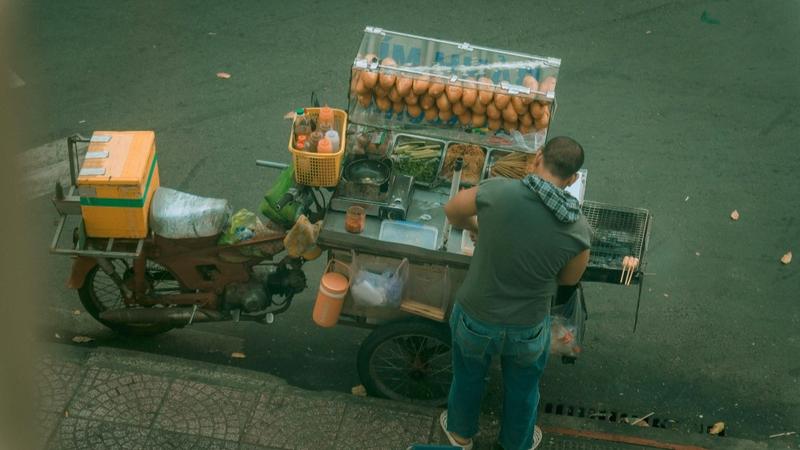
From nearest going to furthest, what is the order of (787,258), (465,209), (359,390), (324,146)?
(465,209), (324,146), (359,390), (787,258)

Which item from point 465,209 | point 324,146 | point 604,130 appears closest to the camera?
point 465,209

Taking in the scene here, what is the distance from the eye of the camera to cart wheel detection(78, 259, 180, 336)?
5.42 metres

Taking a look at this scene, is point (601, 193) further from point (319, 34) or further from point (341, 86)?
point (319, 34)

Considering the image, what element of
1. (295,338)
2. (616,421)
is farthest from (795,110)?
(295,338)

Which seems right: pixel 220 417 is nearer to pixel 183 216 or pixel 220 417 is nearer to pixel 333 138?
pixel 183 216

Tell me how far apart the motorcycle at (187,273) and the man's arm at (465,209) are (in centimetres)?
112

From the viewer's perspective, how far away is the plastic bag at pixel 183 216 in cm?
495

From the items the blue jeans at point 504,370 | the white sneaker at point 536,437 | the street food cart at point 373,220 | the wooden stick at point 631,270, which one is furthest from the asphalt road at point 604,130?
the wooden stick at point 631,270

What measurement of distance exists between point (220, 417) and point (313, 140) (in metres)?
1.71

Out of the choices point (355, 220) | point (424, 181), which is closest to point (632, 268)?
point (424, 181)

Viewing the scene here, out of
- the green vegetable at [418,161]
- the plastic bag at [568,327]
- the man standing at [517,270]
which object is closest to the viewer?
the man standing at [517,270]

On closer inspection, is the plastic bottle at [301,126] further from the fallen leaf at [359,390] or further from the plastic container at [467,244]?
the fallen leaf at [359,390]

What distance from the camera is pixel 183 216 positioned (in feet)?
16.3

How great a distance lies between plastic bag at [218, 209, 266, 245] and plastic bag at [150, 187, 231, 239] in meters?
0.06
